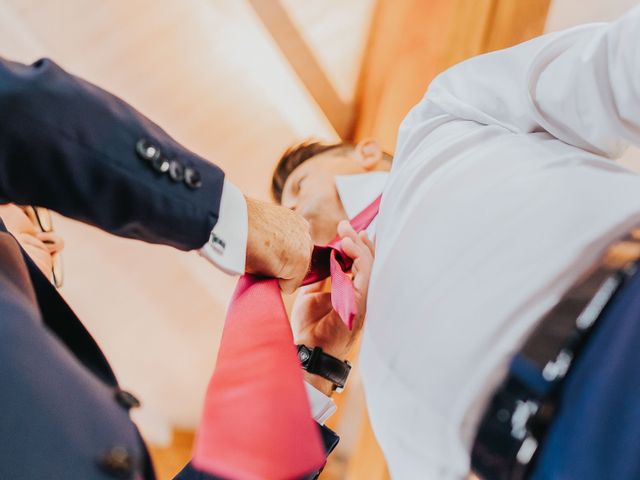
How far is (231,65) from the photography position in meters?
1.77

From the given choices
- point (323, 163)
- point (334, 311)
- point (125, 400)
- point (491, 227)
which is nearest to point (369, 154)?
point (323, 163)

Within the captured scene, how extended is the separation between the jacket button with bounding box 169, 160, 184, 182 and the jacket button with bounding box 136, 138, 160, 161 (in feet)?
0.06

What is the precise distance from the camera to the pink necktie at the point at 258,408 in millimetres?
440

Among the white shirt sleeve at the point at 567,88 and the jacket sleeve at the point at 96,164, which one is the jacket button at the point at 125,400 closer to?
the jacket sleeve at the point at 96,164

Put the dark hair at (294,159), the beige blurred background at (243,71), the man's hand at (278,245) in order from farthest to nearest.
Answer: the beige blurred background at (243,71) < the dark hair at (294,159) < the man's hand at (278,245)

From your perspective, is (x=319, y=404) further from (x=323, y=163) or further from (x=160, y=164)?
(x=323, y=163)

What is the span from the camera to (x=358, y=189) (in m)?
1.07

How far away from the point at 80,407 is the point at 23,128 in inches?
8.7

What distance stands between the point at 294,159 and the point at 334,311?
1.67ft

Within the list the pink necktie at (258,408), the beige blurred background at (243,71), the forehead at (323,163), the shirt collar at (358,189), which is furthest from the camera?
the beige blurred background at (243,71)

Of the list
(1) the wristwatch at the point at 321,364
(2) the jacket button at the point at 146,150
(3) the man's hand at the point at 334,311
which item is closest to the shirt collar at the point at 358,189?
(3) the man's hand at the point at 334,311

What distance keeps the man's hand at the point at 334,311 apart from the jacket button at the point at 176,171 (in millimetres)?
267

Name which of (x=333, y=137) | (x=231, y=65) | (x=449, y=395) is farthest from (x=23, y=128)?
(x=333, y=137)

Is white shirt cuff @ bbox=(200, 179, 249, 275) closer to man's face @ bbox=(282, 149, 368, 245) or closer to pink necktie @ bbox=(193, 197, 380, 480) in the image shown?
pink necktie @ bbox=(193, 197, 380, 480)
